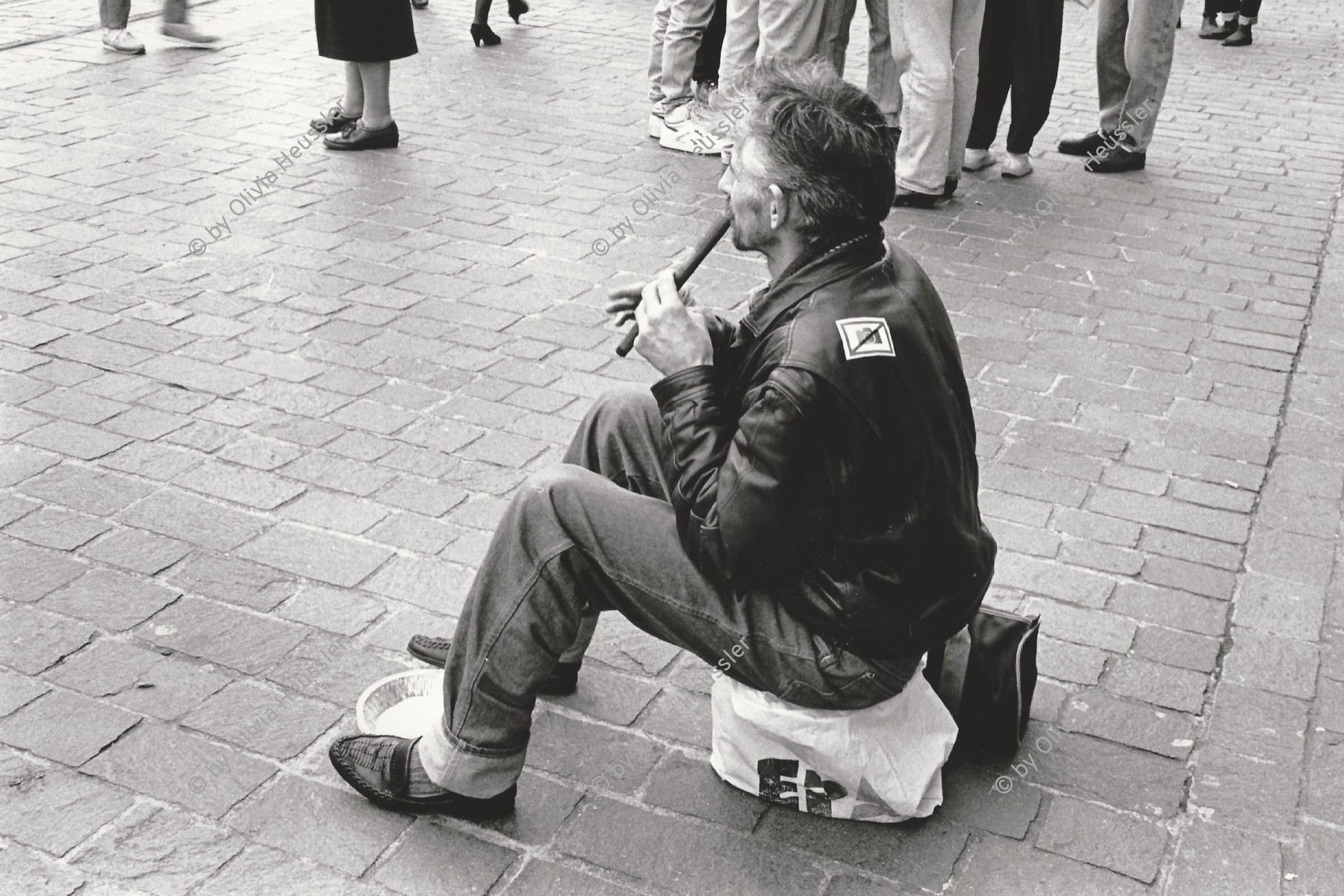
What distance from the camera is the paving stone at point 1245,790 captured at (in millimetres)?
2863

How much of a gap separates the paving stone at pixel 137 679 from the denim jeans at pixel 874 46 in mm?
4599

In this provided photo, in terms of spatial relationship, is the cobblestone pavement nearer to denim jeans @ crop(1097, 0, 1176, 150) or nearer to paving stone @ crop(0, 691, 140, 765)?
paving stone @ crop(0, 691, 140, 765)

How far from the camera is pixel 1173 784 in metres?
2.97

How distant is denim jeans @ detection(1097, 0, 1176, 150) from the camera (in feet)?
23.7

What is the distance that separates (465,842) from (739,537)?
0.82 meters

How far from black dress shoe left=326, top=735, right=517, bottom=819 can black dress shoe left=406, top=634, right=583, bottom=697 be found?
0.36 meters

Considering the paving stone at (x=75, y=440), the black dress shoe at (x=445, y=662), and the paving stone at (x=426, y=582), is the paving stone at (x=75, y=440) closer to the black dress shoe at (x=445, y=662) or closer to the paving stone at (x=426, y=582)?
the paving stone at (x=426, y=582)

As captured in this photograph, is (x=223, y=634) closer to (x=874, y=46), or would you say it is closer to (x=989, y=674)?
(x=989, y=674)

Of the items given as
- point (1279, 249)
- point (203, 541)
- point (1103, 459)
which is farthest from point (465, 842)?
point (1279, 249)

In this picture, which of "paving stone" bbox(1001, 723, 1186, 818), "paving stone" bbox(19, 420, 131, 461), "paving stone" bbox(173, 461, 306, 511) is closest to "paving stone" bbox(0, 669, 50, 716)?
"paving stone" bbox(173, 461, 306, 511)

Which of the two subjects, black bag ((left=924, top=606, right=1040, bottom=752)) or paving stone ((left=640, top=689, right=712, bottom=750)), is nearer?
black bag ((left=924, top=606, right=1040, bottom=752))

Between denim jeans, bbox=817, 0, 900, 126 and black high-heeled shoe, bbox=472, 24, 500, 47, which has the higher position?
denim jeans, bbox=817, 0, 900, 126

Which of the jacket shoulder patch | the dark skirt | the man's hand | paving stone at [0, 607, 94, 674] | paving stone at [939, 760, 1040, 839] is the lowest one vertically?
paving stone at [939, 760, 1040, 839]

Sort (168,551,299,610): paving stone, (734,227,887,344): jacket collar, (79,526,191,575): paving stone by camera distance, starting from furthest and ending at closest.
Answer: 1. (79,526,191,575): paving stone
2. (168,551,299,610): paving stone
3. (734,227,887,344): jacket collar
